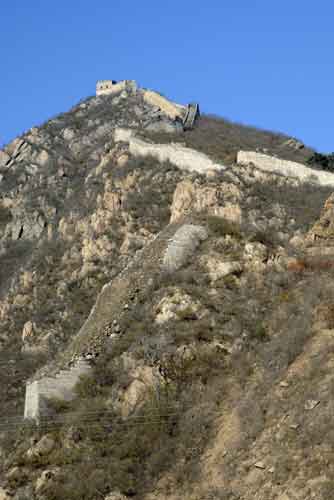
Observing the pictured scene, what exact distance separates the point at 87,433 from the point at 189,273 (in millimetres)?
6611

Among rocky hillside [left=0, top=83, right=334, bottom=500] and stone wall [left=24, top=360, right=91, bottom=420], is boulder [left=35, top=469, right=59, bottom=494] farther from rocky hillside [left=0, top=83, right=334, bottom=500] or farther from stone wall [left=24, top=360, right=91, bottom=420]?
stone wall [left=24, top=360, right=91, bottom=420]

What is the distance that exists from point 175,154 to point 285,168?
232 inches

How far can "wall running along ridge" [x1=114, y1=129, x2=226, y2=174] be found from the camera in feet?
161

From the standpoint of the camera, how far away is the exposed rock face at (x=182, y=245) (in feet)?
94.1

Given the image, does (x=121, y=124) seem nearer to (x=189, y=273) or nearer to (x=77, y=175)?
(x=77, y=175)

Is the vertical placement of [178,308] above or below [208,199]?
below

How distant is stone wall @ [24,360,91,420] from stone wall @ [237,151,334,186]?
26.5 m

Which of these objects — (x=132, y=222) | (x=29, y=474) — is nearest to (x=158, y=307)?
(x=29, y=474)

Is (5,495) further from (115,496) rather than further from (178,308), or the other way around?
(178,308)

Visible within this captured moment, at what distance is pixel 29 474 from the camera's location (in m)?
21.3

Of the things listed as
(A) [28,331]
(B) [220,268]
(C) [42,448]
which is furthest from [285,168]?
(C) [42,448]

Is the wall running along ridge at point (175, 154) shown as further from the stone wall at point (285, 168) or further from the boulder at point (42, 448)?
the boulder at point (42, 448)

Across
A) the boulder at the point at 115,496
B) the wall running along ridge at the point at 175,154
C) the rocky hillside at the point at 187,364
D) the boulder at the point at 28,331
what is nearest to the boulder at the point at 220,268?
the rocky hillside at the point at 187,364

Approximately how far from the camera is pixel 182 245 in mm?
29422
